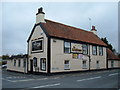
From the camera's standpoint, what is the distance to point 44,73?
71.9 ft

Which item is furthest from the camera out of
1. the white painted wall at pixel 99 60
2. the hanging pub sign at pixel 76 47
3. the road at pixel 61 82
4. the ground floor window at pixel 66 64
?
the white painted wall at pixel 99 60

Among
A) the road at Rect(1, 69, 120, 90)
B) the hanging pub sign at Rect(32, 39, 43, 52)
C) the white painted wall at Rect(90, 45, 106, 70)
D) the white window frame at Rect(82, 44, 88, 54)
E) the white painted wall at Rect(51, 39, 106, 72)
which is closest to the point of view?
the road at Rect(1, 69, 120, 90)

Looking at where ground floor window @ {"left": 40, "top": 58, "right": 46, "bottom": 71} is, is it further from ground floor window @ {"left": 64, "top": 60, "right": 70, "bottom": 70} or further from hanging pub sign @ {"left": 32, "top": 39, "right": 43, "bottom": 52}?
ground floor window @ {"left": 64, "top": 60, "right": 70, "bottom": 70}

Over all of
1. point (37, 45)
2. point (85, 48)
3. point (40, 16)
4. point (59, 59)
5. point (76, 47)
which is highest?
point (40, 16)

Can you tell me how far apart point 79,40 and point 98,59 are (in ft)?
24.5

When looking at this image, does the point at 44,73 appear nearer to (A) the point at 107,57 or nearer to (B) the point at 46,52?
(B) the point at 46,52

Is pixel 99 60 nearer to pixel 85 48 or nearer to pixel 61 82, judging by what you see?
pixel 85 48

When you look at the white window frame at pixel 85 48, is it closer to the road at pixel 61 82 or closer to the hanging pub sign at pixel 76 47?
the hanging pub sign at pixel 76 47

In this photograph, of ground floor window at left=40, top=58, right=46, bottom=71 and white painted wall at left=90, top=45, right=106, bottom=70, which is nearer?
ground floor window at left=40, top=58, right=46, bottom=71

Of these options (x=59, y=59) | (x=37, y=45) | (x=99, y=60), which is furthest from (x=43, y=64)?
(x=99, y=60)

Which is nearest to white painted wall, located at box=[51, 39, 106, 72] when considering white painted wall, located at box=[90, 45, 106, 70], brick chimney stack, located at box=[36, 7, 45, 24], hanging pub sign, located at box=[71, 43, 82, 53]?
hanging pub sign, located at box=[71, 43, 82, 53]

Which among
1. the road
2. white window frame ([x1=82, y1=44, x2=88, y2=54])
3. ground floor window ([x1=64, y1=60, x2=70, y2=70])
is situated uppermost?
white window frame ([x1=82, y1=44, x2=88, y2=54])

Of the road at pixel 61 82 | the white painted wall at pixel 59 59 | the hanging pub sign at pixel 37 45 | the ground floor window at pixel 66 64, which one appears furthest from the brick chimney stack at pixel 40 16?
the road at pixel 61 82

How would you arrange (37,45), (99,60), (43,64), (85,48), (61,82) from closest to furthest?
(61,82), (43,64), (37,45), (85,48), (99,60)
